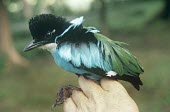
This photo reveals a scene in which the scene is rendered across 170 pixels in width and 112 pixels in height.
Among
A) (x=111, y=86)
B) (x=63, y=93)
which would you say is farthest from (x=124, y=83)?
(x=111, y=86)

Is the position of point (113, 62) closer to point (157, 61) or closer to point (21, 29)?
point (157, 61)

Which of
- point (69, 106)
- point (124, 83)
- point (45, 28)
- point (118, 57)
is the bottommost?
point (124, 83)

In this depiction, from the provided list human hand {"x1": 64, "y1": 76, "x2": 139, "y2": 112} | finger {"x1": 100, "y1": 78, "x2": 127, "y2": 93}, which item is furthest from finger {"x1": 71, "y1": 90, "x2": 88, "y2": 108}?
finger {"x1": 100, "y1": 78, "x2": 127, "y2": 93}

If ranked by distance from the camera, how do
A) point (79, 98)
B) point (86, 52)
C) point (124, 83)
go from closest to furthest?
point (86, 52)
point (79, 98)
point (124, 83)

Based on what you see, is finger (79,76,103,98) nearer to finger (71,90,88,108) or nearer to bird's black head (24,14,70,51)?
finger (71,90,88,108)

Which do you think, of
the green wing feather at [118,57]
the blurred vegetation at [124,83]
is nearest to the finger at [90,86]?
the green wing feather at [118,57]

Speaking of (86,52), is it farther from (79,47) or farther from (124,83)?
(124,83)

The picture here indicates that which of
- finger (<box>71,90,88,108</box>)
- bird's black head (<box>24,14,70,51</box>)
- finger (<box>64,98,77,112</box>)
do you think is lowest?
finger (<box>64,98,77,112</box>)
